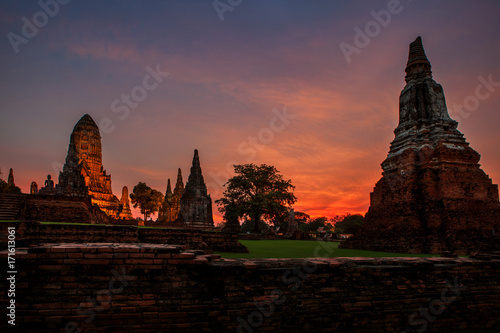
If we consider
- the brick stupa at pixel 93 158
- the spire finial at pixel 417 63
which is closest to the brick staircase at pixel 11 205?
the spire finial at pixel 417 63

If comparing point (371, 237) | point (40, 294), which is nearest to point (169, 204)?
point (371, 237)

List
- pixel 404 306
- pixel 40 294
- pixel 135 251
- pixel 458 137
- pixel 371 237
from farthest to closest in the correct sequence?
pixel 371 237 → pixel 458 137 → pixel 404 306 → pixel 135 251 → pixel 40 294

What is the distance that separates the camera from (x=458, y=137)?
13922mm

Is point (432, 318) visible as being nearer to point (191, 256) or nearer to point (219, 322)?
point (219, 322)

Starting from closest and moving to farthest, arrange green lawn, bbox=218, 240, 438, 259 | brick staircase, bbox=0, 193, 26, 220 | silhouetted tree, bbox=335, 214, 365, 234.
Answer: green lawn, bbox=218, 240, 438, 259, brick staircase, bbox=0, 193, 26, 220, silhouetted tree, bbox=335, 214, 365, 234

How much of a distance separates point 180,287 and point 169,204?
58571mm

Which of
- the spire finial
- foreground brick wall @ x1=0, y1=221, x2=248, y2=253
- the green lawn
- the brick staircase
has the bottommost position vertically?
the green lawn

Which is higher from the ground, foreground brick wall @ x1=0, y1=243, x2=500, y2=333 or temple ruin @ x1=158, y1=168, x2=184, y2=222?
temple ruin @ x1=158, y1=168, x2=184, y2=222

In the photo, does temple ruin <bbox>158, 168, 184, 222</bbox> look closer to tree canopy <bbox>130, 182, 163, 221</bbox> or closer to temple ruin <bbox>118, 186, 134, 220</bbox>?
tree canopy <bbox>130, 182, 163, 221</bbox>

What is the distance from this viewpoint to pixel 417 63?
1570 cm

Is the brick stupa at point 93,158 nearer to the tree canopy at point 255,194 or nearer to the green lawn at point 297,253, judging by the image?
the tree canopy at point 255,194

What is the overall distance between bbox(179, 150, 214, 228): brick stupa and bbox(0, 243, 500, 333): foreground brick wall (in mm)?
25426

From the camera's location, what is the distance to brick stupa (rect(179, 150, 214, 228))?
1163 inches

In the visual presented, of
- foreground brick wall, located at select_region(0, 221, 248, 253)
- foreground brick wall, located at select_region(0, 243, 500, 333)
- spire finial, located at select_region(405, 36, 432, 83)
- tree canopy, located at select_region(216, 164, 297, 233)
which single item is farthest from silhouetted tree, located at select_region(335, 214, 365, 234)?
foreground brick wall, located at select_region(0, 243, 500, 333)
